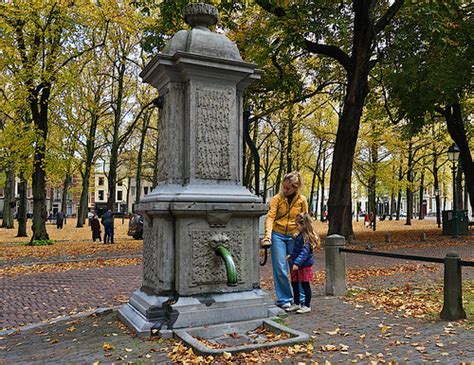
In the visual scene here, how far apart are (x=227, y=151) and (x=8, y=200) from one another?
32.5 m

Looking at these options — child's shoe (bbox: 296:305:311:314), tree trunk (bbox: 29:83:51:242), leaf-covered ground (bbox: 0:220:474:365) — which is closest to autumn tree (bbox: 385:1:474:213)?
leaf-covered ground (bbox: 0:220:474:365)

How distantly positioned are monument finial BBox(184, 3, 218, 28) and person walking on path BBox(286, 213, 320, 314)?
302 centimetres

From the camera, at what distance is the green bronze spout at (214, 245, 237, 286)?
538 centimetres

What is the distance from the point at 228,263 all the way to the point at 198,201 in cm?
83


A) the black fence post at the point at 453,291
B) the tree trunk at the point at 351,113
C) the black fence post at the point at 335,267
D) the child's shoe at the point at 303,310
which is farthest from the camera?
the tree trunk at the point at 351,113

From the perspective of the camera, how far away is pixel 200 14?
251 inches

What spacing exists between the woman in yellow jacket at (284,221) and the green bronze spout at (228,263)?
1.15m

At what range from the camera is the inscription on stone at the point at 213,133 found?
6.00 m

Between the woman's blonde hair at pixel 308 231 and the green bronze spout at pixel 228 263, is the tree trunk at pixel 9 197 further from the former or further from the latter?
the green bronze spout at pixel 228 263

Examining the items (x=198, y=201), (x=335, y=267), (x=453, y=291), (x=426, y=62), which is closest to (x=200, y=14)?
(x=198, y=201)

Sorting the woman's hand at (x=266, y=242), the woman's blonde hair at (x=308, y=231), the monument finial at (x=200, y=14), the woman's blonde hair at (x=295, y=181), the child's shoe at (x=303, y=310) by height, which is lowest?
the child's shoe at (x=303, y=310)

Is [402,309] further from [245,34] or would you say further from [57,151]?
[57,151]

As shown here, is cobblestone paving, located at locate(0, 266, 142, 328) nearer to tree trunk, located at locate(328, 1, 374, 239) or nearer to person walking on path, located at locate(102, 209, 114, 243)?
tree trunk, located at locate(328, 1, 374, 239)

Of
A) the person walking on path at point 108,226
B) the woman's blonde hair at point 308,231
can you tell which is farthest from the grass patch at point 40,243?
the woman's blonde hair at point 308,231
